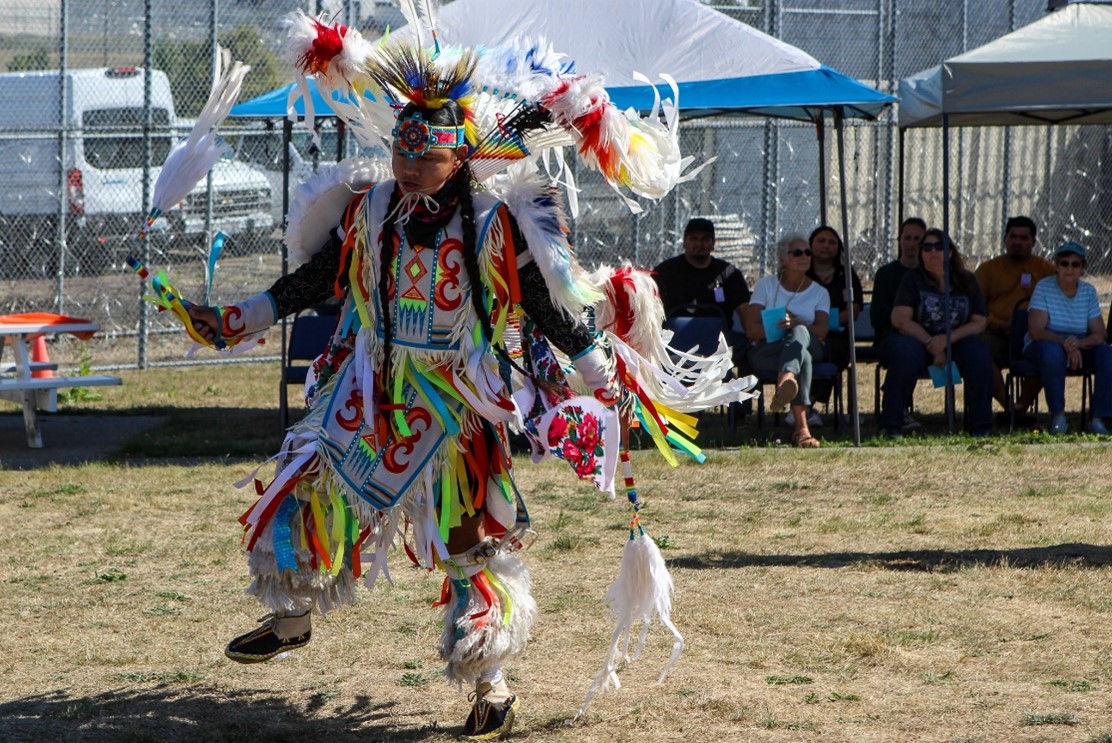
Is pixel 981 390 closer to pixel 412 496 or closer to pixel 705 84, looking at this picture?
pixel 705 84

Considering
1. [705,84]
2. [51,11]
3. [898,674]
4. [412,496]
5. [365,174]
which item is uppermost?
[51,11]

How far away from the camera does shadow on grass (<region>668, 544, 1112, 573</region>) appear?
5.69m

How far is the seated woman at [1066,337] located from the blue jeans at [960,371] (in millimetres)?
344

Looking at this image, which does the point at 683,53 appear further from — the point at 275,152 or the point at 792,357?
the point at 275,152

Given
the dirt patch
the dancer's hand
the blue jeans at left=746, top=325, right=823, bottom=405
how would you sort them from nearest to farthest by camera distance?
1. the dancer's hand
2. the dirt patch
3. the blue jeans at left=746, top=325, right=823, bottom=405

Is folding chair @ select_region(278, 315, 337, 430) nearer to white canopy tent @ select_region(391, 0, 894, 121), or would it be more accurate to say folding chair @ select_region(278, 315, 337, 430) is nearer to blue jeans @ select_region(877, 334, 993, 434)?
white canopy tent @ select_region(391, 0, 894, 121)

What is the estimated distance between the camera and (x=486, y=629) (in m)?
3.88

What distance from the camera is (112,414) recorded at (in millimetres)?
9625

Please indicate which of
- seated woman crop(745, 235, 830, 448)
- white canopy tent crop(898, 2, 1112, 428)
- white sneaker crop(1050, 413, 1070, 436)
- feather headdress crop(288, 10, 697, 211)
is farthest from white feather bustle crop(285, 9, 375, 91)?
white sneaker crop(1050, 413, 1070, 436)

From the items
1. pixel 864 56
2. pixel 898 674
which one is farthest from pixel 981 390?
pixel 864 56

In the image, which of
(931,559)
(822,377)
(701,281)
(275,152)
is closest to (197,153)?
(931,559)

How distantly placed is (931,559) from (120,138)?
8.16 metres

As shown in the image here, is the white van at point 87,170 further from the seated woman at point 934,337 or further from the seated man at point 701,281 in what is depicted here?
the seated woman at point 934,337

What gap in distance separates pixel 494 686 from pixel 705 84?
18.1 ft
